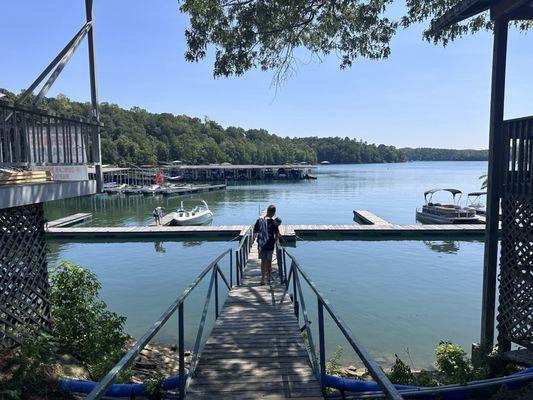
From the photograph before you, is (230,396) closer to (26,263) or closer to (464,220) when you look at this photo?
(26,263)

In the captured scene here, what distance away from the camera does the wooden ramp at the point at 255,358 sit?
4043mm

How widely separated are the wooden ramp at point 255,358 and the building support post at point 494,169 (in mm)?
3399

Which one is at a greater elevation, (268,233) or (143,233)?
(268,233)

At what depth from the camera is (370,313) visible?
11.4 meters

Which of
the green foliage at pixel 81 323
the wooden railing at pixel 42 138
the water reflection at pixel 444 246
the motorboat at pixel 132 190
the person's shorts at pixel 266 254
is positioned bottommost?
the water reflection at pixel 444 246

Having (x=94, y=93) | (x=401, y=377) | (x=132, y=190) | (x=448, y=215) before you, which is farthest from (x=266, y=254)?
(x=132, y=190)

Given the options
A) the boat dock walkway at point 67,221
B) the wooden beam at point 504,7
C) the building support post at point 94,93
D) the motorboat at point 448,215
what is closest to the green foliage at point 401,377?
the building support post at point 94,93

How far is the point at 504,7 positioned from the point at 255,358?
6.26 m

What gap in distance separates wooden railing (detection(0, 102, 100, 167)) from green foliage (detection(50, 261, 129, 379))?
74.6 inches

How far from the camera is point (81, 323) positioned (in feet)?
20.7

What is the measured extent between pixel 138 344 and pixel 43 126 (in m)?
4.01

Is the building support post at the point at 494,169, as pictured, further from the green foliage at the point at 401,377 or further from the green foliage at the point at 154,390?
the green foliage at the point at 154,390

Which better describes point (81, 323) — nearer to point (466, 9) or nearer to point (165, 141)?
point (466, 9)

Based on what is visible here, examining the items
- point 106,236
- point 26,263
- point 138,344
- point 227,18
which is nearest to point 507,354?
point 138,344
